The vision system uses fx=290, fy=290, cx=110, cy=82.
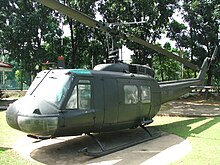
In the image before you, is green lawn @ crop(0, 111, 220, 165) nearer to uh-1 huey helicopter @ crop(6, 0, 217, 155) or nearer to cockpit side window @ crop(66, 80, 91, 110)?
uh-1 huey helicopter @ crop(6, 0, 217, 155)

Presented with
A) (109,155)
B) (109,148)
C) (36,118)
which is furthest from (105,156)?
(36,118)

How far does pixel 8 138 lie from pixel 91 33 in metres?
16.9

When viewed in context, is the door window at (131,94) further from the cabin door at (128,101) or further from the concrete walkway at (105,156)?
the concrete walkway at (105,156)

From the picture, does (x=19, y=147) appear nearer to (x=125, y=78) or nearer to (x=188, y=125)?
(x=125, y=78)

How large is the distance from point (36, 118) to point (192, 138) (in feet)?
16.6

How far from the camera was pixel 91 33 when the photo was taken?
25.1 metres

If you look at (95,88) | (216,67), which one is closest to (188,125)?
(95,88)

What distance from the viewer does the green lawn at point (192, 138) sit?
6643 millimetres

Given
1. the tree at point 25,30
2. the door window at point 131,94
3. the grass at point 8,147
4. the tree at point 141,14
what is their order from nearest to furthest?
the grass at point 8,147 → the door window at point 131,94 → the tree at point 141,14 → the tree at point 25,30

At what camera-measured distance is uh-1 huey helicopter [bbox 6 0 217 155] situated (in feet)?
22.1

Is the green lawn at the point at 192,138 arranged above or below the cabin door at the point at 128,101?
below

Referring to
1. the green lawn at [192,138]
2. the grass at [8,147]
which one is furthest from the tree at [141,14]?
the grass at [8,147]

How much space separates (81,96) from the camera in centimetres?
749

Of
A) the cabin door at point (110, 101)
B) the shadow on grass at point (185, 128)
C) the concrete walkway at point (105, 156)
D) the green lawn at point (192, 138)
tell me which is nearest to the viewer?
the green lawn at point (192, 138)
